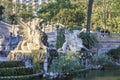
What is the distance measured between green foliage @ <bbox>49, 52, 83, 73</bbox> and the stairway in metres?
2.62

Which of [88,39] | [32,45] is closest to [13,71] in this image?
[32,45]

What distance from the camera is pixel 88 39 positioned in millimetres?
Result: 47500

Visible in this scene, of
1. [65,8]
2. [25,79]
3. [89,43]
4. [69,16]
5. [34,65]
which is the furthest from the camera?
[65,8]

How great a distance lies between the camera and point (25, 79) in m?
28.8

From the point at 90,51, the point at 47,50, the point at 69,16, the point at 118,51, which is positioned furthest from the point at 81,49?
the point at 69,16

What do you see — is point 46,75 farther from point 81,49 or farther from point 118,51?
point 118,51

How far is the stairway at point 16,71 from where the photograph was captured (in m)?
28.4

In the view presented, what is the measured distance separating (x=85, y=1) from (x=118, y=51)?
31.2 meters

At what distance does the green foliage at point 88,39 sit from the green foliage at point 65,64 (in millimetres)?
7150

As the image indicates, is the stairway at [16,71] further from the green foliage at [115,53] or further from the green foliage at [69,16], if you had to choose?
the green foliage at [69,16]

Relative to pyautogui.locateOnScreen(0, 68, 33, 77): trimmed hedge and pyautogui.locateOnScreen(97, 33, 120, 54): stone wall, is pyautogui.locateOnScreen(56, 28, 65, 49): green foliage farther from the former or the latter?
pyautogui.locateOnScreen(0, 68, 33, 77): trimmed hedge

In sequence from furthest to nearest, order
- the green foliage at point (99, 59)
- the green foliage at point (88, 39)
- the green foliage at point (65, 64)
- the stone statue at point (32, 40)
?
the green foliage at point (88, 39) → the green foliage at point (99, 59) → the green foliage at point (65, 64) → the stone statue at point (32, 40)

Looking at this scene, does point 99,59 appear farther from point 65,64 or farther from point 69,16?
point 69,16

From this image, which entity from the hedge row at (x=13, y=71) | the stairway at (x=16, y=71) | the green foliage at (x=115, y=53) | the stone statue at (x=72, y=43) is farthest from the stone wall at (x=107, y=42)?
the hedge row at (x=13, y=71)
